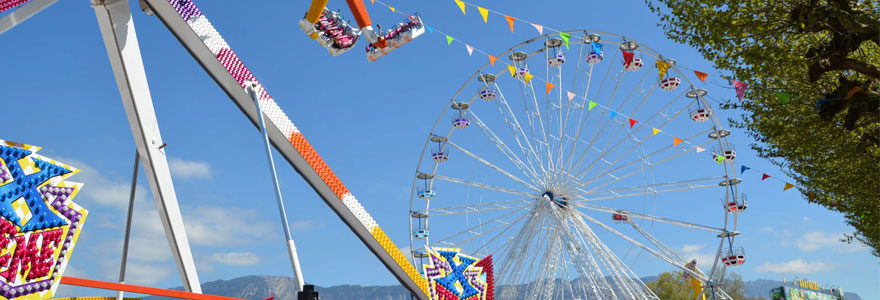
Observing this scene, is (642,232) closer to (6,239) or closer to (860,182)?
(860,182)

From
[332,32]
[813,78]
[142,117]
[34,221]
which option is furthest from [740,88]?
[34,221]

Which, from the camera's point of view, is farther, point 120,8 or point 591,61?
point 591,61

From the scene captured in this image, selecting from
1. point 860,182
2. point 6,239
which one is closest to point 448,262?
point 6,239

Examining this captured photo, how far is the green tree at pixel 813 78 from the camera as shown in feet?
29.9

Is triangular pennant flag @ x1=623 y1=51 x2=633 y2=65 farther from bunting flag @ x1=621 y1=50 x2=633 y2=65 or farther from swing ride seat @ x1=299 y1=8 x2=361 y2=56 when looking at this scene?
Result: swing ride seat @ x1=299 y1=8 x2=361 y2=56

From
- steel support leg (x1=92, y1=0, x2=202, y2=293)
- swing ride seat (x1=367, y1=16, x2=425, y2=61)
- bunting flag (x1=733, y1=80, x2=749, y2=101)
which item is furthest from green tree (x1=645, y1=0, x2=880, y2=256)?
steel support leg (x1=92, y1=0, x2=202, y2=293)

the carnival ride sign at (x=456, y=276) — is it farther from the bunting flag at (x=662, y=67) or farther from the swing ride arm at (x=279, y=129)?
the bunting flag at (x=662, y=67)

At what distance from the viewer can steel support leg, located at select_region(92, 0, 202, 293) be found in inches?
318

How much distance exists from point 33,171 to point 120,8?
2854mm

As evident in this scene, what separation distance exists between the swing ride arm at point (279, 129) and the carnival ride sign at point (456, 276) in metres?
0.24

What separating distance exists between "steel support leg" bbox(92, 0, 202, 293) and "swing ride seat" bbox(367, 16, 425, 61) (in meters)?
3.34

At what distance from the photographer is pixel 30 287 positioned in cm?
593

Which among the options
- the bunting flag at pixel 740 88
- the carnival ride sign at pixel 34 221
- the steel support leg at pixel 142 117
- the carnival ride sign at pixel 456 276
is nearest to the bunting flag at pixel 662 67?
the bunting flag at pixel 740 88

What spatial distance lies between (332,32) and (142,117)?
282 cm
